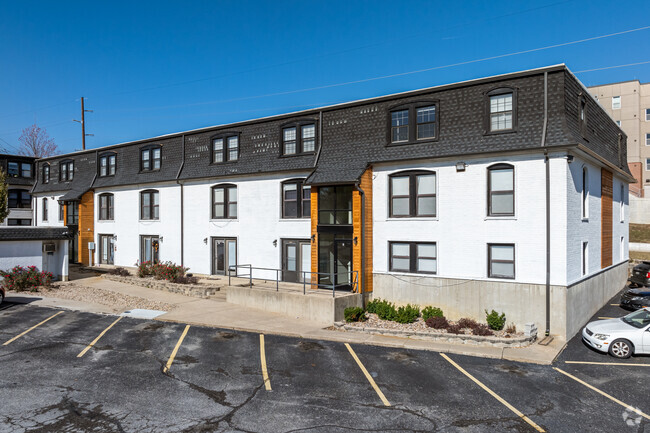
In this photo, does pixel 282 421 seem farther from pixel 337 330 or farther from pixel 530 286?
pixel 530 286

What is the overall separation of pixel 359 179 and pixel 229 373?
10.4 meters

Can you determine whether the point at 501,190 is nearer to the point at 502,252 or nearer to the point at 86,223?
the point at 502,252

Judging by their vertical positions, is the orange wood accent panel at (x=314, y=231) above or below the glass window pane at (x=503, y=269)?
above

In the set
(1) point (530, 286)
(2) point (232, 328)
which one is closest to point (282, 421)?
(2) point (232, 328)

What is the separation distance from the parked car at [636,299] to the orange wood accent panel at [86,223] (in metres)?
33.1

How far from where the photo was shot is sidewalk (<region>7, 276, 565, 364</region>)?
46.9ft

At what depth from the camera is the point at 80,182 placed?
111 feet

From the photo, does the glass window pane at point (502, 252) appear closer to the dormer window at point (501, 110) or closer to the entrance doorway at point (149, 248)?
the dormer window at point (501, 110)

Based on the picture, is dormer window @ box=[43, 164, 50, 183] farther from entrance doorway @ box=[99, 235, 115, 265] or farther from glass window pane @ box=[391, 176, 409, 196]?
glass window pane @ box=[391, 176, 409, 196]

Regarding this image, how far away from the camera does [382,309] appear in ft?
61.2

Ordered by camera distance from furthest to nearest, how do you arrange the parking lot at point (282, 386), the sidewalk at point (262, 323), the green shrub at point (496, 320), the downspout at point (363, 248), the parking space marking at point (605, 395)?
the downspout at point (363, 248), the green shrub at point (496, 320), the sidewalk at point (262, 323), the parking space marking at point (605, 395), the parking lot at point (282, 386)

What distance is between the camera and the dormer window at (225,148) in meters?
25.4

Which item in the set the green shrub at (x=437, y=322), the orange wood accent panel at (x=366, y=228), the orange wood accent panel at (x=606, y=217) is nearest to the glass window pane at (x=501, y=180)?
the orange wood accent panel at (x=366, y=228)

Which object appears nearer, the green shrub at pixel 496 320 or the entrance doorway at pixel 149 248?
the green shrub at pixel 496 320
